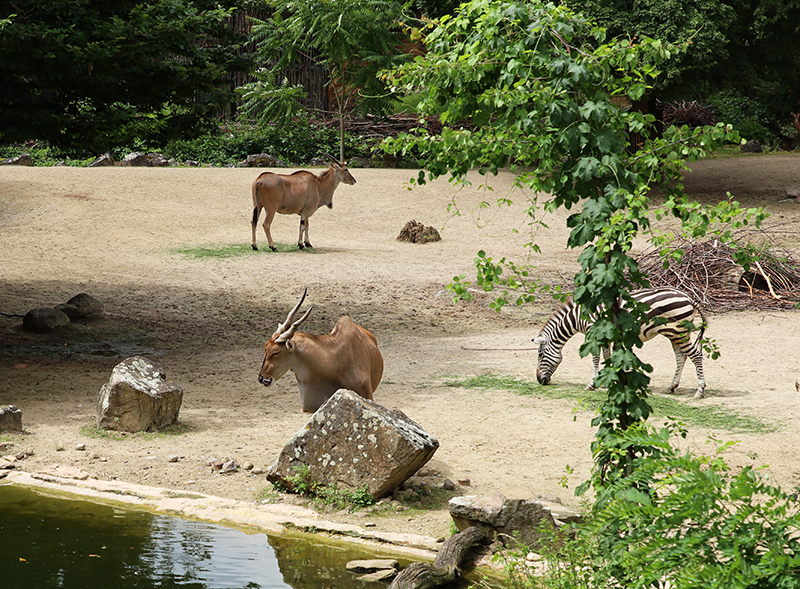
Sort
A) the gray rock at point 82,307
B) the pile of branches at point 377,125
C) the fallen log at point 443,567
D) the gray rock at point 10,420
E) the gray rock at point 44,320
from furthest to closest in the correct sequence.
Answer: the pile of branches at point 377,125 < the gray rock at point 82,307 < the gray rock at point 44,320 < the gray rock at point 10,420 < the fallen log at point 443,567

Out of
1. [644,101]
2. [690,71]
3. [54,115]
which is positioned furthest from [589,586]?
[644,101]

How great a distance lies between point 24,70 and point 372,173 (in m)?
16.0

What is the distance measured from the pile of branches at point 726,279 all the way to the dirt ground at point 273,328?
1.58 feet

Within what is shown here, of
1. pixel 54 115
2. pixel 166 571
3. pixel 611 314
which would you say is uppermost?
pixel 54 115

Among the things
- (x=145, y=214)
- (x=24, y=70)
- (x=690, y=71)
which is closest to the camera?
(x=24, y=70)

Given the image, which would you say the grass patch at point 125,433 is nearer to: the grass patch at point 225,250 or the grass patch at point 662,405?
the grass patch at point 662,405

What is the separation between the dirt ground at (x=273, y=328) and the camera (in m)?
6.98

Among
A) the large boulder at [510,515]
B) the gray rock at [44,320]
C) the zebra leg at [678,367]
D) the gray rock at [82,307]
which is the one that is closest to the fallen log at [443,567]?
the large boulder at [510,515]

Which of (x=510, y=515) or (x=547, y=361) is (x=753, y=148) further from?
(x=510, y=515)

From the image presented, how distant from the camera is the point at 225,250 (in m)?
16.8

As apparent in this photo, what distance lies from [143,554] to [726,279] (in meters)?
11.1

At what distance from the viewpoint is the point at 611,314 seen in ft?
14.5

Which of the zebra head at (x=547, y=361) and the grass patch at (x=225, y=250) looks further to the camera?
the grass patch at (x=225, y=250)

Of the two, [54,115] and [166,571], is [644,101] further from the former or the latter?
[166,571]
